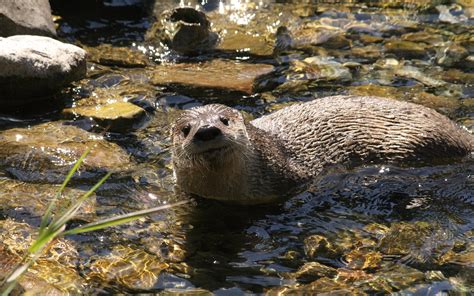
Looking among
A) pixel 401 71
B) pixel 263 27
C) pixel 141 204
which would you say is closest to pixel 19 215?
pixel 141 204

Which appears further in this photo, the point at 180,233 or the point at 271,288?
the point at 180,233

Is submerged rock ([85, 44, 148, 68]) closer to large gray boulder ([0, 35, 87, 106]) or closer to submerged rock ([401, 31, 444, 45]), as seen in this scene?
large gray boulder ([0, 35, 87, 106])

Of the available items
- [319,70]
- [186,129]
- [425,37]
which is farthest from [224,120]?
[425,37]

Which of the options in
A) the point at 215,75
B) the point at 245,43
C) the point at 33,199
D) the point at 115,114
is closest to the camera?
the point at 33,199

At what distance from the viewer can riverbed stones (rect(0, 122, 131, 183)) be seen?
5102 mm

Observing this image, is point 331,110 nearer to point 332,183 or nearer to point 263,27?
point 332,183

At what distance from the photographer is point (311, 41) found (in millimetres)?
8086

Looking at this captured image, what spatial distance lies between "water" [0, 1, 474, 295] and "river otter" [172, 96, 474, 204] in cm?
11

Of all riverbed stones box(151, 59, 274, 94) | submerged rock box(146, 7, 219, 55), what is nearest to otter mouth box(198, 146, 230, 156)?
riverbed stones box(151, 59, 274, 94)

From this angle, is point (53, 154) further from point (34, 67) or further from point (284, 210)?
point (284, 210)

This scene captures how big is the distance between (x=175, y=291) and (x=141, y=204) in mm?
1202

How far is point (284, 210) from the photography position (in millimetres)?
4781

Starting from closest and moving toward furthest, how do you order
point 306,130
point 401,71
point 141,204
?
point 141,204
point 306,130
point 401,71

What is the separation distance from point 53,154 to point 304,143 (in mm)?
1816
